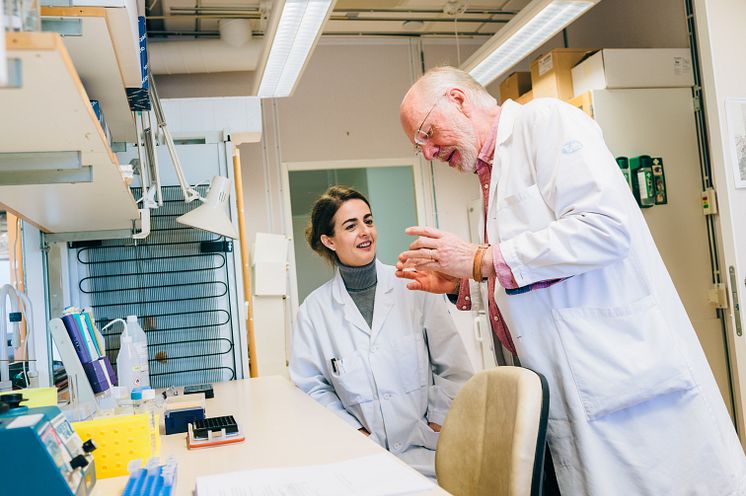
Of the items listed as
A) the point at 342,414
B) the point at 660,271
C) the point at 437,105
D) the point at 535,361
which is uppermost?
the point at 437,105

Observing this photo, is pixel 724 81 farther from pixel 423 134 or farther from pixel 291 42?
pixel 291 42

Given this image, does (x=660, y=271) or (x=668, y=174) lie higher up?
(x=668, y=174)

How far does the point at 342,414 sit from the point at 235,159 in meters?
1.30

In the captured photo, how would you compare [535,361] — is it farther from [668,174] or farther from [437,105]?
[668,174]

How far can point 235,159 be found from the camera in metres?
2.96

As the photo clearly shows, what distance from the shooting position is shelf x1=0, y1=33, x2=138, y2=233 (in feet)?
2.66

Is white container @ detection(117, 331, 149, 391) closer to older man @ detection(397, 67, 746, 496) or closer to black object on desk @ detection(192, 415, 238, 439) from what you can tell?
black object on desk @ detection(192, 415, 238, 439)

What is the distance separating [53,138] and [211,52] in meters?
3.57

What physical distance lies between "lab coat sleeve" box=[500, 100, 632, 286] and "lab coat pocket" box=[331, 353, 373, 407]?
30.6 inches

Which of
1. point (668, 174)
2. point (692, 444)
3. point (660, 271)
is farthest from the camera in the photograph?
point (668, 174)

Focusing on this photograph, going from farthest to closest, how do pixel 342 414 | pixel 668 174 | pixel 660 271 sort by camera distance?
pixel 668 174 < pixel 342 414 < pixel 660 271

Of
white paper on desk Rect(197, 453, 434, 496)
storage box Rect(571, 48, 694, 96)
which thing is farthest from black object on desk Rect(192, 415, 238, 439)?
storage box Rect(571, 48, 694, 96)

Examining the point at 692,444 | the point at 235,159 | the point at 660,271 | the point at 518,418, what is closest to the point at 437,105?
the point at 660,271

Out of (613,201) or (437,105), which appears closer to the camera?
(613,201)
